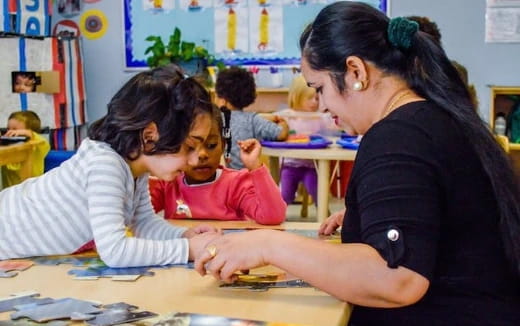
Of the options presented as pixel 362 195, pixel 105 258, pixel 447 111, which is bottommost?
pixel 105 258

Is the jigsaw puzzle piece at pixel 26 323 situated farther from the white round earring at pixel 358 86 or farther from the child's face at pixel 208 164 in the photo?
the child's face at pixel 208 164

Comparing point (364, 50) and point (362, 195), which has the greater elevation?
point (364, 50)

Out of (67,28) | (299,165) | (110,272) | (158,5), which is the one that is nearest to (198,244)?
(110,272)

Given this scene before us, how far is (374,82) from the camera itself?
1.22m

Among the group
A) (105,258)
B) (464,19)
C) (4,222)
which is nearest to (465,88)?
(105,258)

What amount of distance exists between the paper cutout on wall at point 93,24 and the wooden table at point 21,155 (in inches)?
91.7

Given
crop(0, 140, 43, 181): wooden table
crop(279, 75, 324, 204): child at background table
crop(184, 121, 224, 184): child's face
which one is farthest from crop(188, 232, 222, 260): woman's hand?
crop(279, 75, 324, 204): child at background table

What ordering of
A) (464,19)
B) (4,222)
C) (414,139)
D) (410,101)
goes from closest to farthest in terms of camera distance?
(414,139) → (410,101) → (4,222) → (464,19)

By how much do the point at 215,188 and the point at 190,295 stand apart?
96 cm

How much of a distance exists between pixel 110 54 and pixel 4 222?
4.74 m

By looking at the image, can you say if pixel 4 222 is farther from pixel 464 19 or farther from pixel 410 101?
pixel 464 19

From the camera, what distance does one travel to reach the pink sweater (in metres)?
2.02

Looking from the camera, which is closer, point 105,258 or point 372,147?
point 372,147

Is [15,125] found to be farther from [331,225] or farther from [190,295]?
[190,295]
